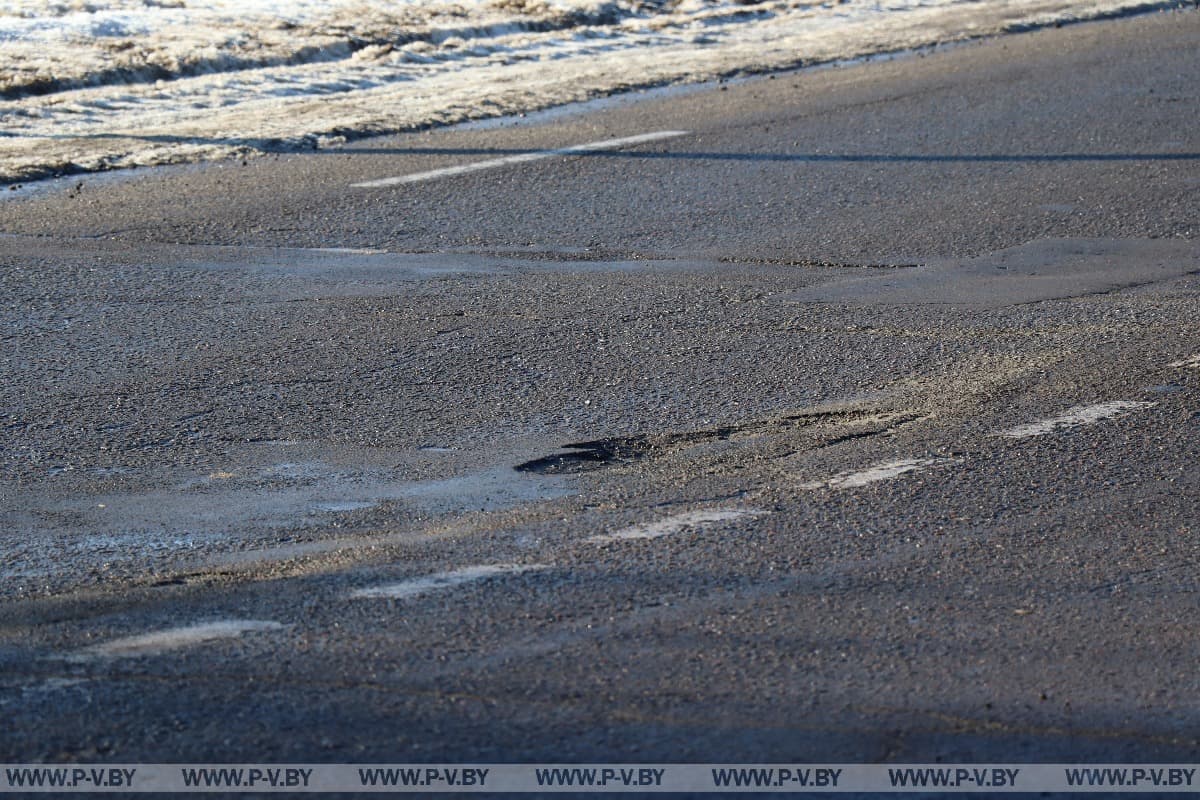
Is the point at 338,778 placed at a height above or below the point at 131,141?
below

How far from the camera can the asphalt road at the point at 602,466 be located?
3363mm

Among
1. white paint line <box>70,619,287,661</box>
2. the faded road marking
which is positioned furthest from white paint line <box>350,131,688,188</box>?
white paint line <box>70,619,287,661</box>

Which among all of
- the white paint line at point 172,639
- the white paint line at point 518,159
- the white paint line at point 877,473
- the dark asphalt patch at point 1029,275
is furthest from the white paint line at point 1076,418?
the white paint line at point 518,159

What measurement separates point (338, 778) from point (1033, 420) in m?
2.95

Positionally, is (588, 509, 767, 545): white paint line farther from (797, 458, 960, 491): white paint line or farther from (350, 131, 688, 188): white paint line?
(350, 131, 688, 188): white paint line

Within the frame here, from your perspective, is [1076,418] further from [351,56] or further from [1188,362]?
[351,56]

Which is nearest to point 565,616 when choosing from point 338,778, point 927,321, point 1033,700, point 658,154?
point 338,778

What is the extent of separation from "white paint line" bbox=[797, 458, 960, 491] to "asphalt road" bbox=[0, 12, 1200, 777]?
0.02 metres

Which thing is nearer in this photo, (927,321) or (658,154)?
(927,321)

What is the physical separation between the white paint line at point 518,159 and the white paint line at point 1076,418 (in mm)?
4906

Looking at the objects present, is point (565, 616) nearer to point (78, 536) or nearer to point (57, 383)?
point (78, 536)

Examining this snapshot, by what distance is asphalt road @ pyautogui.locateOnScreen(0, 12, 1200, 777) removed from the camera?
132 inches

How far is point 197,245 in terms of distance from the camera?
780cm

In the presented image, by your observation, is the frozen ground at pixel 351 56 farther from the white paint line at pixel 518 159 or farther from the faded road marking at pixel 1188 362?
the faded road marking at pixel 1188 362
